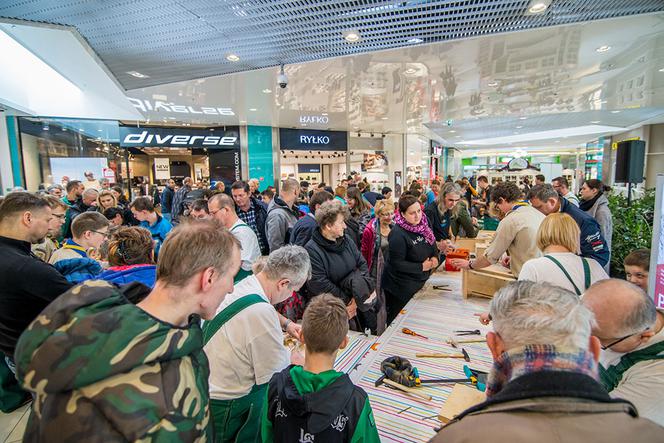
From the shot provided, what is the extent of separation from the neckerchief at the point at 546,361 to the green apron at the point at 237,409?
1033 millimetres

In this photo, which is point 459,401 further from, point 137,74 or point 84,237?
point 137,74

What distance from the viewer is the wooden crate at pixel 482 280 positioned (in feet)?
10.4

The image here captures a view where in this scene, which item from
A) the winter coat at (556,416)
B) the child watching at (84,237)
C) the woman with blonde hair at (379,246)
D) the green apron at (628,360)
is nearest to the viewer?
the winter coat at (556,416)

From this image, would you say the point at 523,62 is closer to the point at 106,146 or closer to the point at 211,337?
the point at 211,337

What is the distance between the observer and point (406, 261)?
3.33 m

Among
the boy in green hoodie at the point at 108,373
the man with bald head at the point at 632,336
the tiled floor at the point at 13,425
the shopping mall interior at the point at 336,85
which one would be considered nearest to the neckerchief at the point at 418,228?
the shopping mall interior at the point at 336,85

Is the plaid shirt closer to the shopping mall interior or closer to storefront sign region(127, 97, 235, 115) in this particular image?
the shopping mall interior

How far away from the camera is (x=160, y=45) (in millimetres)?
3969

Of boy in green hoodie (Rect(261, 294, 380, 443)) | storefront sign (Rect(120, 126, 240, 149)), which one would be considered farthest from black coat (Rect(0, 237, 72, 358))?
storefront sign (Rect(120, 126, 240, 149))

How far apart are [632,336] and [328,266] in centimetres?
187

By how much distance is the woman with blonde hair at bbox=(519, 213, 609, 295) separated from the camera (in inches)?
76.2

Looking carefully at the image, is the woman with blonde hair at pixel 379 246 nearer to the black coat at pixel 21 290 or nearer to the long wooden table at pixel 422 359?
the long wooden table at pixel 422 359

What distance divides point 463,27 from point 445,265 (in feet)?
9.07

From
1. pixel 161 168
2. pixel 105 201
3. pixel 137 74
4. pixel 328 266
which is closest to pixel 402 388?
pixel 328 266
